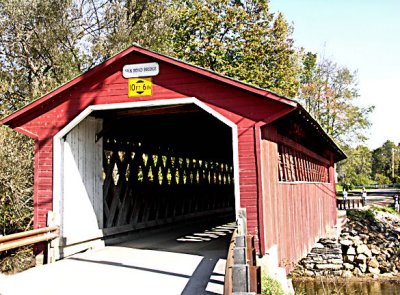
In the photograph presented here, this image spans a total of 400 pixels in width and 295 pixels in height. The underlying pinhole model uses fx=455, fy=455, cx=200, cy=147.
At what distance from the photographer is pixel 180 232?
1227 cm

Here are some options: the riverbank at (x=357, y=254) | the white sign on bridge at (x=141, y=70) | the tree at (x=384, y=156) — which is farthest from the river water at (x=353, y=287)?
the tree at (x=384, y=156)

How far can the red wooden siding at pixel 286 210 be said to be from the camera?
7.86 metres

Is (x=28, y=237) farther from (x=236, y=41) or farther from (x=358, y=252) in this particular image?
(x=236, y=41)

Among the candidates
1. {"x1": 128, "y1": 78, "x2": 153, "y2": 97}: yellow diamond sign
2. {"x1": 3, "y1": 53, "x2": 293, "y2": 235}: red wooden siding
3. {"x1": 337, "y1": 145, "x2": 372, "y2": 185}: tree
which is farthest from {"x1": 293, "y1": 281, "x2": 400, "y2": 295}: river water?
{"x1": 337, "y1": 145, "x2": 372, "y2": 185}: tree

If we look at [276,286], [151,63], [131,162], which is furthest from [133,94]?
[276,286]

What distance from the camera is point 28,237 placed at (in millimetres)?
7609

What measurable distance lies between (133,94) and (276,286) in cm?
413

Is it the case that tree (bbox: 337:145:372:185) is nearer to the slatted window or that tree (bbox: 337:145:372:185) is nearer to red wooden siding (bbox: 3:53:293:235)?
the slatted window

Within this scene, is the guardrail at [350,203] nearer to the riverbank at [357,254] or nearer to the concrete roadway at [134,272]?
the riverbank at [357,254]

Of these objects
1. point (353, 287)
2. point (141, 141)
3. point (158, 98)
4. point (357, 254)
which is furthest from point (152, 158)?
point (357, 254)

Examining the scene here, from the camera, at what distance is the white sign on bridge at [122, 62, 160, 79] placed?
26.8ft

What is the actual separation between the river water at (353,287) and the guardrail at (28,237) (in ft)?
30.5

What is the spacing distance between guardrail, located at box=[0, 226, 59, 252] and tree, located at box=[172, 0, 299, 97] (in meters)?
18.6

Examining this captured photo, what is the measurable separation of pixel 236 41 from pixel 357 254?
45.5ft
